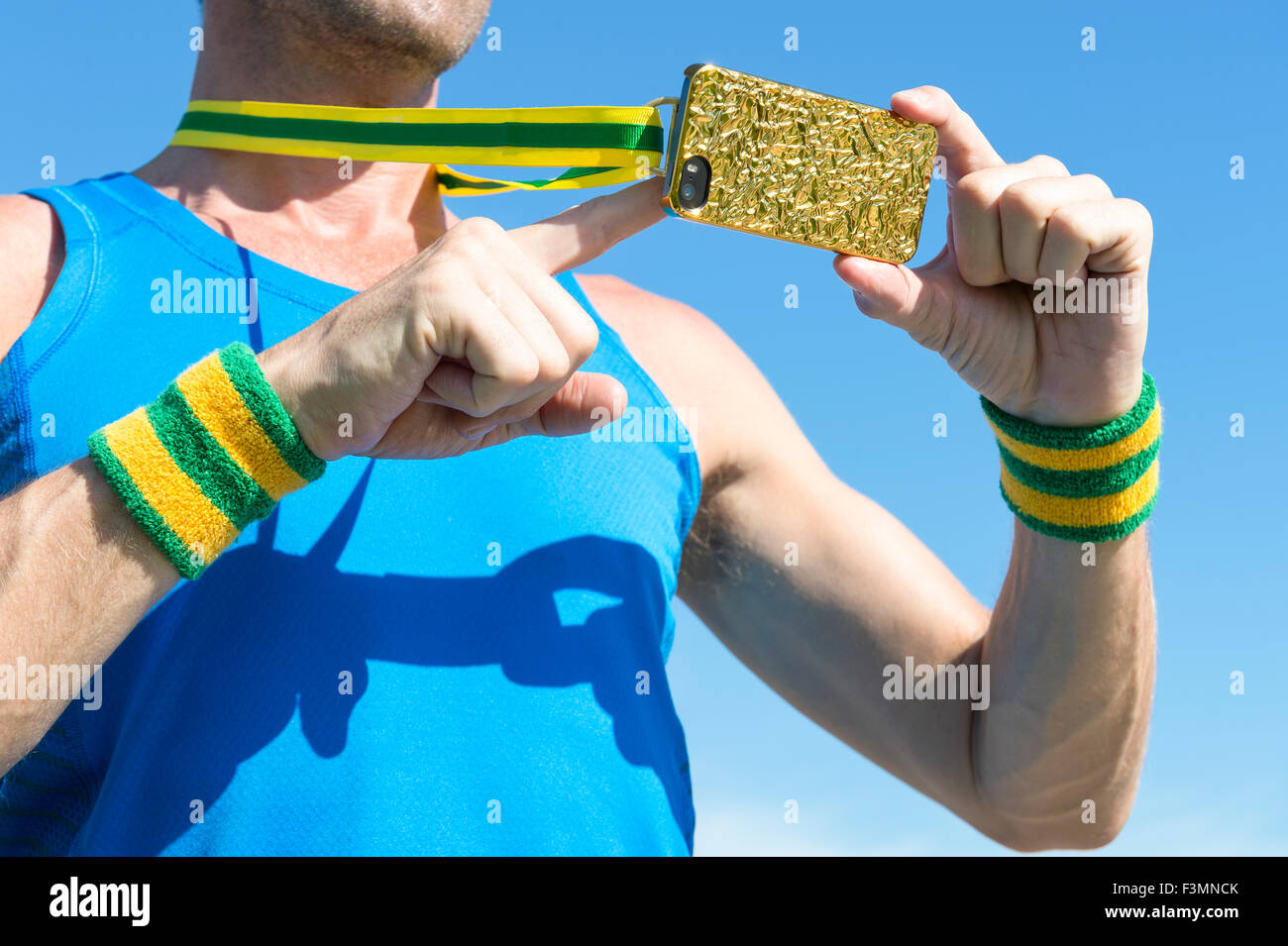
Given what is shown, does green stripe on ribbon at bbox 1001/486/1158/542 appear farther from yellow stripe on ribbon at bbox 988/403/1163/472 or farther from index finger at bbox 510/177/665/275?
index finger at bbox 510/177/665/275

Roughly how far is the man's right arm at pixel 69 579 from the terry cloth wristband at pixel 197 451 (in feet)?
0.13

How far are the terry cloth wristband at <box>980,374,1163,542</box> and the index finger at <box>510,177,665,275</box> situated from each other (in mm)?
776

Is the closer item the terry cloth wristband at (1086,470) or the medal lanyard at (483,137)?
the medal lanyard at (483,137)

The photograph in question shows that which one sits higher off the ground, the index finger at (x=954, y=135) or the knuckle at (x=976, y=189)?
the index finger at (x=954, y=135)

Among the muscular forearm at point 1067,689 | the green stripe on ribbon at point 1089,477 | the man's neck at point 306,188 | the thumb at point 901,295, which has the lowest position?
the muscular forearm at point 1067,689

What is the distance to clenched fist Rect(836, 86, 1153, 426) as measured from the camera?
1.82 m

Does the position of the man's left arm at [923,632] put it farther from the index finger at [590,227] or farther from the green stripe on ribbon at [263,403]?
the green stripe on ribbon at [263,403]

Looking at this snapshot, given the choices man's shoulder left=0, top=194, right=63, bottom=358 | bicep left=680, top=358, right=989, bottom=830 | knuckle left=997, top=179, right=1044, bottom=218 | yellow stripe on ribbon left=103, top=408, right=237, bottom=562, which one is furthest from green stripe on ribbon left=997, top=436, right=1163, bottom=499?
man's shoulder left=0, top=194, right=63, bottom=358

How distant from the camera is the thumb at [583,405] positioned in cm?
183

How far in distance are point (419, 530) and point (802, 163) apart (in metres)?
0.91
